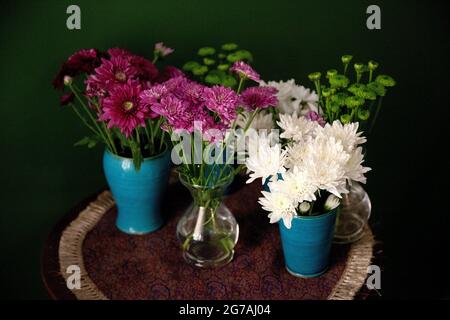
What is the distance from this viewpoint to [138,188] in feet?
3.74

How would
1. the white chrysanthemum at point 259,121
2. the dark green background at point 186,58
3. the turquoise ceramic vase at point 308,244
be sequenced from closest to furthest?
the turquoise ceramic vase at point 308,244, the white chrysanthemum at point 259,121, the dark green background at point 186,58

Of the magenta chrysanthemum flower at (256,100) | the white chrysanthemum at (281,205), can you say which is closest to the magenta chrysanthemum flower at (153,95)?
the magenta chrysanthemum flower at (256,100)

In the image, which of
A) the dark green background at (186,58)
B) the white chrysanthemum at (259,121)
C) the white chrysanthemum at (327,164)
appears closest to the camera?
the white chrysanthemum at (327,164)

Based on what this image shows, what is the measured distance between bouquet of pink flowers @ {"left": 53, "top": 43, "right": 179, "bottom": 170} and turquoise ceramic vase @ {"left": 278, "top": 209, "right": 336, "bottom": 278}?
1.11 ft

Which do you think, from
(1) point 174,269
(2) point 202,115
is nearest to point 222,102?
(2) point 202,115

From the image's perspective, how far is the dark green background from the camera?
4.38 ft

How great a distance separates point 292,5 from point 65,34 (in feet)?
1.92

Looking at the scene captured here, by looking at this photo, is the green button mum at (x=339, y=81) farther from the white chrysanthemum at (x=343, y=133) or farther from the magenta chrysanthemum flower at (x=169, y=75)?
the magenta chrysanthemum flower at (x=169, y=75)

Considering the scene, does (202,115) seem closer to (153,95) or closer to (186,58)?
(153,95)

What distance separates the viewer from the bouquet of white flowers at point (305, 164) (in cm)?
91

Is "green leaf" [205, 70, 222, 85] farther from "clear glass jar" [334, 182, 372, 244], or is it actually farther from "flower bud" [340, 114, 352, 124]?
"clear glass jar" [334, 182, 372, 244]

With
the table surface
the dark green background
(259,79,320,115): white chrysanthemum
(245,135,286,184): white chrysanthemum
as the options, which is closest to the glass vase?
the table surface

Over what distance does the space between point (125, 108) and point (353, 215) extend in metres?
0.56

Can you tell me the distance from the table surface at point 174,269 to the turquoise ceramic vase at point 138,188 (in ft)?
0.10
